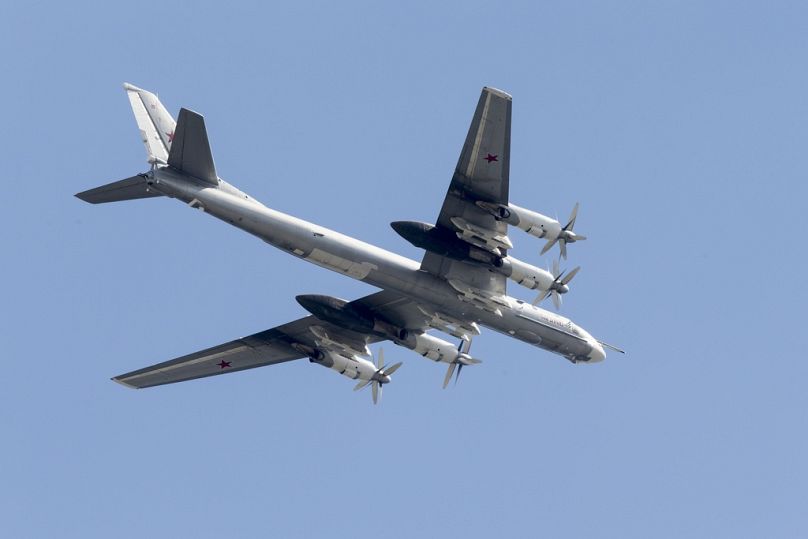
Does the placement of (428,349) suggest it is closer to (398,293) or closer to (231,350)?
(398,293)

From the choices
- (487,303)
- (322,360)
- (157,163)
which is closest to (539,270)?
(487,303)

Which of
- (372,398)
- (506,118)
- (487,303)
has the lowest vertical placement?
(372,398)

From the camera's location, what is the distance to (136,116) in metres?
61.5

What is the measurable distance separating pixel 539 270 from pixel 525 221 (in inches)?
139

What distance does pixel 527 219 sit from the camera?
59812mm

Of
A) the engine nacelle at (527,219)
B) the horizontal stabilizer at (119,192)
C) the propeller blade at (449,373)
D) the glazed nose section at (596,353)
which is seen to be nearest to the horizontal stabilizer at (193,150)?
the horizontal stabilizer at (119,192)

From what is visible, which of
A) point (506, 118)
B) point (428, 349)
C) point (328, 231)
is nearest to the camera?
point (506, 118)

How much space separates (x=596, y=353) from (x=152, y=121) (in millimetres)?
24186

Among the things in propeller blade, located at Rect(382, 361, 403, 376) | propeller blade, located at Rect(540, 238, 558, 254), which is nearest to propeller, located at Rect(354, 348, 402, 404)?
propeller blade, located at Rect(382, 361, 403, 376)

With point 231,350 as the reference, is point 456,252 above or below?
above

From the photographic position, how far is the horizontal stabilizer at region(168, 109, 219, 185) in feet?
185

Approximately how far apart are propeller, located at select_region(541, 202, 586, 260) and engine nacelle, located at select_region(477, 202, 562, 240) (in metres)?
0.23

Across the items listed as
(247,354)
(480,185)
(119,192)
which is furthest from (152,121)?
(480,185)

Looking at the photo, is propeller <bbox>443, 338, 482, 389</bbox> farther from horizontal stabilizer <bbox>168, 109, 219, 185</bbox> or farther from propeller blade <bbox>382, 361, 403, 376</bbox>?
horizontal stabilizer <bbox>168, 109, 219, 185</bbox>
